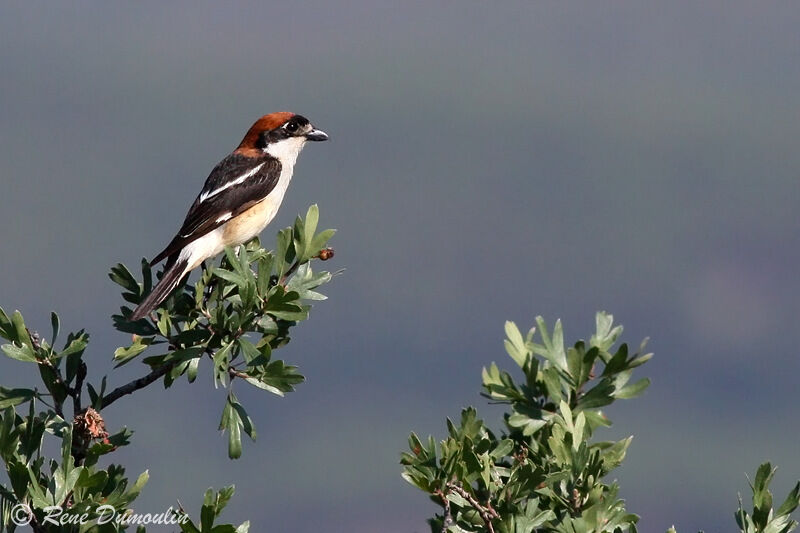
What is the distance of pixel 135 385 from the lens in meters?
6.19

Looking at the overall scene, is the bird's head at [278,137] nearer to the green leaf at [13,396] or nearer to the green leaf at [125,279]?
the green leaf at [125,279]

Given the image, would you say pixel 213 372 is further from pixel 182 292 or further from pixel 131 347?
pixel 182 292

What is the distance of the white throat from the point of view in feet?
39.3

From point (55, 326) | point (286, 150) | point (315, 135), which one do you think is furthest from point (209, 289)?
point (315, 135)

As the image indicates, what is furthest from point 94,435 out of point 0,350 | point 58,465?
point 0,350

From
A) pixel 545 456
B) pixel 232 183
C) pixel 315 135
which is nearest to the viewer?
pixel 545 456

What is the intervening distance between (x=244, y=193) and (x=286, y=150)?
104 cm

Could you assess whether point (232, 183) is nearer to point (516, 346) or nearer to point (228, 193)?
point (228, 193)

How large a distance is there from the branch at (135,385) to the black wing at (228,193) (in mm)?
3628

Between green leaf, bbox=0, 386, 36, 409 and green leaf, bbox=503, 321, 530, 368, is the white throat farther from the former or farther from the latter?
green leaf, bbox=503, 321, 530, 368

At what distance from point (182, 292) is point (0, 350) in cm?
134

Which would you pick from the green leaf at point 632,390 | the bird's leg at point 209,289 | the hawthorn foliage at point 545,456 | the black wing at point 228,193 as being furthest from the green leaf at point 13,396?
the black wing at point 228,193

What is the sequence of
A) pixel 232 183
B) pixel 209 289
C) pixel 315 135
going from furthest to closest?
pixel 315 135 < pixel 232 183 < pixel 209 289

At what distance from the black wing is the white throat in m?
0.09
